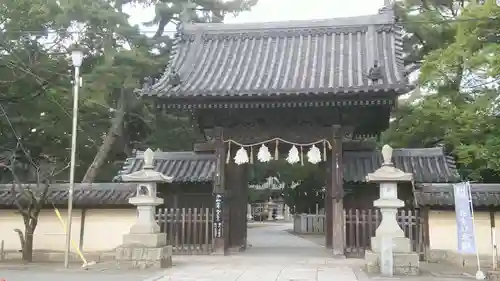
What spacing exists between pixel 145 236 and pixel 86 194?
3647 mm

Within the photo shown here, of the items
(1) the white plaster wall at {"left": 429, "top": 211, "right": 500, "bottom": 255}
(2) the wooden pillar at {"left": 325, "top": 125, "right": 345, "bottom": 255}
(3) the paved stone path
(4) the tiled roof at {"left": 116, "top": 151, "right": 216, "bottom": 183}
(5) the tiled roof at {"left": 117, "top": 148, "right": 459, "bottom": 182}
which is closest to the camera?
(3) the paved stone path

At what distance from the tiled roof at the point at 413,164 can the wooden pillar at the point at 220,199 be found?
12.8 feet

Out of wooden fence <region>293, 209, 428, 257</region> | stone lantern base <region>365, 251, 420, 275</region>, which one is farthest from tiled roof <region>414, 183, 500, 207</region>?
stone lantern base <region>365, 251, 420, 275</region>

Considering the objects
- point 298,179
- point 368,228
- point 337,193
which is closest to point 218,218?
point 337,193

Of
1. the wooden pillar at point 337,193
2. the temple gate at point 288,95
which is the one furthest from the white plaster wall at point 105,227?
the wooden pillar at point 337,193

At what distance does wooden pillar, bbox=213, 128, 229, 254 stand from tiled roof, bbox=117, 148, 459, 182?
1497mm

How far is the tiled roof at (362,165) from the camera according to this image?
50.2 feet

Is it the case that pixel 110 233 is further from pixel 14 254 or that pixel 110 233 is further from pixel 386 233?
pixel 386 233

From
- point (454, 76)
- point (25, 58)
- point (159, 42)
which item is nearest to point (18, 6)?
point (25, 58)

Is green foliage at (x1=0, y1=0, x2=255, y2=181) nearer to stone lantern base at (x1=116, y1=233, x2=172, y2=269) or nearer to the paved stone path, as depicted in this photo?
stone lantern base at (x1=116, y1=233, x2=172, y2=269)

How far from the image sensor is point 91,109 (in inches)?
886

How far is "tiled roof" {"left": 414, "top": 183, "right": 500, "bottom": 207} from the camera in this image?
1261 cm

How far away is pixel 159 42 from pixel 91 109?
499cm

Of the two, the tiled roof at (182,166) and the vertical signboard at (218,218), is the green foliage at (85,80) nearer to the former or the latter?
the tiled roof at (182,166)
